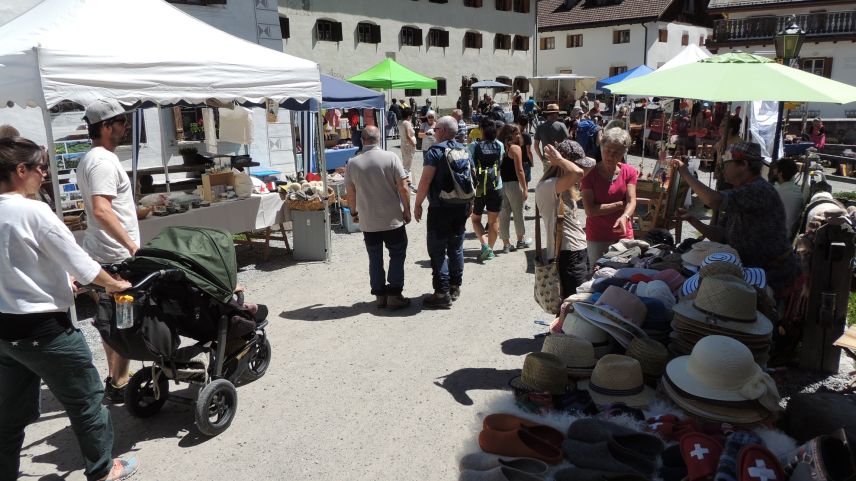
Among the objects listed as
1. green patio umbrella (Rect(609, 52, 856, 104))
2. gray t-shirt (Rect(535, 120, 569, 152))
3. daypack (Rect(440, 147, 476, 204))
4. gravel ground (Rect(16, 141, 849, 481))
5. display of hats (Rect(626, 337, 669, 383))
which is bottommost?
gravel ground (Rect(16, 141, 849, 481))

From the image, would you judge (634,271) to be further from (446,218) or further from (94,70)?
(94,70)

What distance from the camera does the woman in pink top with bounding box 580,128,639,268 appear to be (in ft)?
15.8

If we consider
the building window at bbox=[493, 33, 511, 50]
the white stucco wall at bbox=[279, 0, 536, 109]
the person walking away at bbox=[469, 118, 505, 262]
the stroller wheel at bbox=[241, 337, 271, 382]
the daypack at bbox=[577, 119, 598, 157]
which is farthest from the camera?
the building window at bbox=[493, 33, 511, 50]

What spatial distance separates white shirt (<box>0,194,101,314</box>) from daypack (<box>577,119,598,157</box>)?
901 cm

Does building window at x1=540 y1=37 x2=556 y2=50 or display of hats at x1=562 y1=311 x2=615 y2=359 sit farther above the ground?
building window at x1=540 y1=37 x2=556 y2=50

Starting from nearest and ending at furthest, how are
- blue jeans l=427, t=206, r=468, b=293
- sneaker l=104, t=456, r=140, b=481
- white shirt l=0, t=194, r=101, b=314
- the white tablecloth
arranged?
white shirt l=0, t=194, r=101, b=314 < sneaker l=104, t=456, r=140, b=481 < blue jeans l=427, t=206, r=468, b=293 < the white tablecloth

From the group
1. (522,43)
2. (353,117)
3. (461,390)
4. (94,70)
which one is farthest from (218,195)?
(522,43)

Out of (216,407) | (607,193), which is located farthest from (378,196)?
(216,407)

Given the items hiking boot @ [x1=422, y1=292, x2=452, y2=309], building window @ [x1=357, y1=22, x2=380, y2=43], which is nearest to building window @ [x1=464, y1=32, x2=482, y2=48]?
building window @ [x1=357, y1=22, x2=380, y2=43]

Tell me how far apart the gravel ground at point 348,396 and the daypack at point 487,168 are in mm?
1246

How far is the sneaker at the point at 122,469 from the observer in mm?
3473

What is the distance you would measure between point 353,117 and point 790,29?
14.6 m

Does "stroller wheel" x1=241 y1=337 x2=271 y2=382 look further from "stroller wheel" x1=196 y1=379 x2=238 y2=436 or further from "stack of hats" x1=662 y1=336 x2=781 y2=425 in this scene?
"stack of hats" x1=662 y1=336 x2=781 y2=425

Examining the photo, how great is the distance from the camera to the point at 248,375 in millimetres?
4773
